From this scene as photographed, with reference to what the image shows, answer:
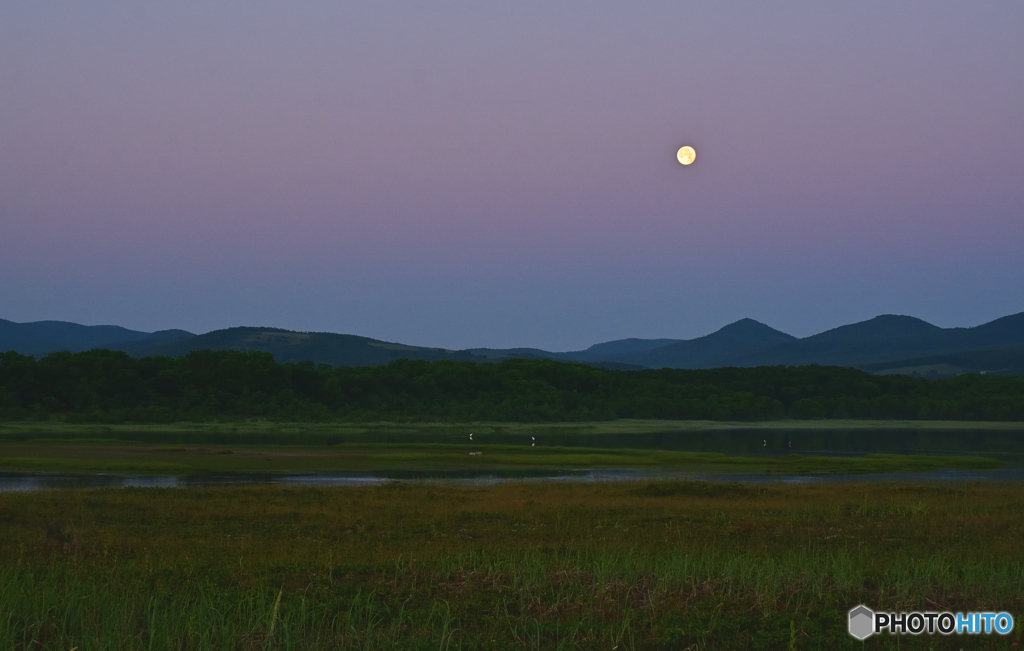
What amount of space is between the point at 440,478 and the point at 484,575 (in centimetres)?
3561

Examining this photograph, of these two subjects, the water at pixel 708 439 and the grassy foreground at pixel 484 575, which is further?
the water at pixel 708 439

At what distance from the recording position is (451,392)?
151250mm

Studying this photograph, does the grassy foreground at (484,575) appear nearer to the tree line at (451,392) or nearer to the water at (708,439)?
the water at (708,439)

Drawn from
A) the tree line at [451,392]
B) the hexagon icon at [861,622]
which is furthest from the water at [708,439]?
the hexagon icon at [861,622]

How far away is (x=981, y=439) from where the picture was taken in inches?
4156

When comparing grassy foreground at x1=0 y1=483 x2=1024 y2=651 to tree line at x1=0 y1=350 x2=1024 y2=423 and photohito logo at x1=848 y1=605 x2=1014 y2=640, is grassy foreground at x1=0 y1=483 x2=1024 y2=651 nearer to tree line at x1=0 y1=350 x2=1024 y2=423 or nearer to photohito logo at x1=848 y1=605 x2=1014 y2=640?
photohito logo at x1=848 y1=605 x2=1014 y2=640

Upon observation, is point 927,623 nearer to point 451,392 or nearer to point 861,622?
point 861,622

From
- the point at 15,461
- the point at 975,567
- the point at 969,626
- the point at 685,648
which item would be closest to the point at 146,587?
the point at 685,648

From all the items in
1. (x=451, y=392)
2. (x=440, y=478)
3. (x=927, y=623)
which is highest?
(x=451, y=392)

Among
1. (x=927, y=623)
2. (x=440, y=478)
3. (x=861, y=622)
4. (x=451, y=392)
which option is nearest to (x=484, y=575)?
(x=861, y=622)

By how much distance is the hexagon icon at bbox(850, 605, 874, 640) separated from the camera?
13.5 metres

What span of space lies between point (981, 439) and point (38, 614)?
110 meters

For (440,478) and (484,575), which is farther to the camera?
(440,478)

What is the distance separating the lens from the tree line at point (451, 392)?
126062 millimetres
